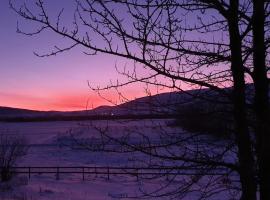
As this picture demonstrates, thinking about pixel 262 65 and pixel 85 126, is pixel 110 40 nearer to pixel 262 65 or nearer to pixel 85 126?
pixel 85 126

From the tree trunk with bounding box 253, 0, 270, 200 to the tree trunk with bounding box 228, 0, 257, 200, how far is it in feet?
0.45

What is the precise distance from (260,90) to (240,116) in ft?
1.35

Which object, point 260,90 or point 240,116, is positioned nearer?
point 240,116

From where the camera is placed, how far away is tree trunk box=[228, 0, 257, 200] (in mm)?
5520

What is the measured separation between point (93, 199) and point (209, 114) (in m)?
18.4

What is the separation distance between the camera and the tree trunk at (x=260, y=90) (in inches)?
221

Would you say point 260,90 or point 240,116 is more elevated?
point 260,90

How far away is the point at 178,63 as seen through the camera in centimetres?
625

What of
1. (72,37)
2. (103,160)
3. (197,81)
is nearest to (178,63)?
(197,81)

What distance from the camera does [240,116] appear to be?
18.5 feet

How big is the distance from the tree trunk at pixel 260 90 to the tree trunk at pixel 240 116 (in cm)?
14

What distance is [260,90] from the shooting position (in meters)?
5.80

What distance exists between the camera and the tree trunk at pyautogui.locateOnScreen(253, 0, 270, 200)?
18.4 ft

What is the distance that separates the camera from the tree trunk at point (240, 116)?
18.1 ft
